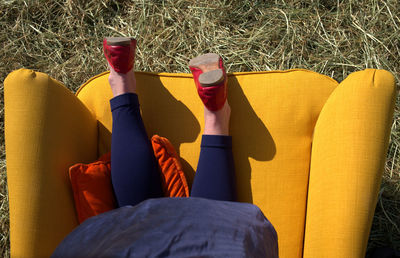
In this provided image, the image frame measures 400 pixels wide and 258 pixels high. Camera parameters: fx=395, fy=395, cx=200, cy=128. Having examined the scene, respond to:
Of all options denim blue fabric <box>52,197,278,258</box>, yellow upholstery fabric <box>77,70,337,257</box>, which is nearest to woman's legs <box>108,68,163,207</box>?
yellow upholstery fabric <box>77,70,337,257</box>

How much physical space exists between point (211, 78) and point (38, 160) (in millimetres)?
669

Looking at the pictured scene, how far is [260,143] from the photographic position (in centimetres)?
148

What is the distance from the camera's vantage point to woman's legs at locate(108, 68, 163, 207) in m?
1.41

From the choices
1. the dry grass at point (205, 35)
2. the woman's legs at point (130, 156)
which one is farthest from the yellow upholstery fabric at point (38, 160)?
the dry grass at point (205, 35)

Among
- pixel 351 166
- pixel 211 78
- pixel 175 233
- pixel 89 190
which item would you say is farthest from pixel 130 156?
pixel 351 166

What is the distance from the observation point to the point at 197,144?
153cm

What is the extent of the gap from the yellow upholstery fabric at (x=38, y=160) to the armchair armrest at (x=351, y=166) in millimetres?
870

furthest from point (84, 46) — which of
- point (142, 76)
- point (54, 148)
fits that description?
point (54, 148)

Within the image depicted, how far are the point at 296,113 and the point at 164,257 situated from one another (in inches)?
34.7

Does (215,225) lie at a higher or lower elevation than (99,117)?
lower

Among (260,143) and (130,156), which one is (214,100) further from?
(130,156)

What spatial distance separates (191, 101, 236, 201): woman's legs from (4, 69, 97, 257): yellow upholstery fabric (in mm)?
471

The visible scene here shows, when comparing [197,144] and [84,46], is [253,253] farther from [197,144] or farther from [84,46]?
[84,46]

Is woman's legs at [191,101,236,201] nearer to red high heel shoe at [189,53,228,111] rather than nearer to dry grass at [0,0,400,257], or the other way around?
red high heel shoe at [189,53,228,111]
